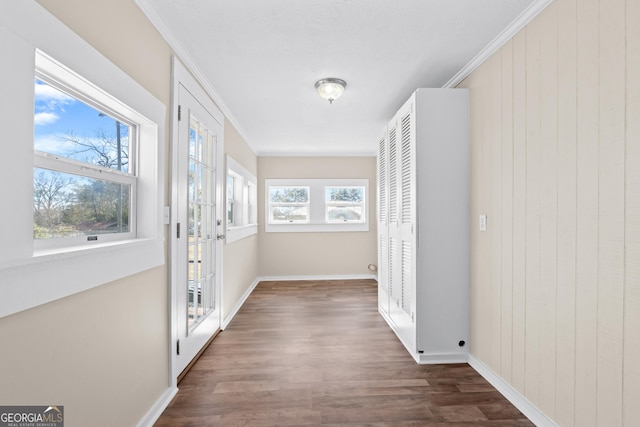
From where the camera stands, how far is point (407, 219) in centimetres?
289

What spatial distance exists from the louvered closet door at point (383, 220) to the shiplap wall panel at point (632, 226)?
2.28 meters

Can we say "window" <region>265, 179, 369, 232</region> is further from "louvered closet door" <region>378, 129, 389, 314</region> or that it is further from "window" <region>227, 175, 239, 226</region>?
"louvered closet door" <region>378, 129, 389, 314</region>

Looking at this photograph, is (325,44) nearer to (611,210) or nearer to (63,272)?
(611,210)

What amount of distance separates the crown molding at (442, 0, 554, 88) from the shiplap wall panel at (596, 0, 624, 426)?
424 mm

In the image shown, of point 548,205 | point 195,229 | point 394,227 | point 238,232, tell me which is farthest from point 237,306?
point 548,205

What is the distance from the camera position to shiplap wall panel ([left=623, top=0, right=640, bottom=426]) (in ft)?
4.32

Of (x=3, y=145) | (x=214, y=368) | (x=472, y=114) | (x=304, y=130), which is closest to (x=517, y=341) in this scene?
(x=472, y=114)

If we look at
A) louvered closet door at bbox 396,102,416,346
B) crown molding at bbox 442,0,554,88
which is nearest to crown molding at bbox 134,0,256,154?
louvered closet door at bbox 396,102,416,346

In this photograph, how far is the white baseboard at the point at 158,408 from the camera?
1.81m

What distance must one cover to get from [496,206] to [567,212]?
2.07 ft

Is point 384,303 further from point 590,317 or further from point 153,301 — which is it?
point 153,301

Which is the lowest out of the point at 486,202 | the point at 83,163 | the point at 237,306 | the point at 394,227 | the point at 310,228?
the point at 237,306

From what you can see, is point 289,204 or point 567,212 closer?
point 567,212

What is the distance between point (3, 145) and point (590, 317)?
2.46m
